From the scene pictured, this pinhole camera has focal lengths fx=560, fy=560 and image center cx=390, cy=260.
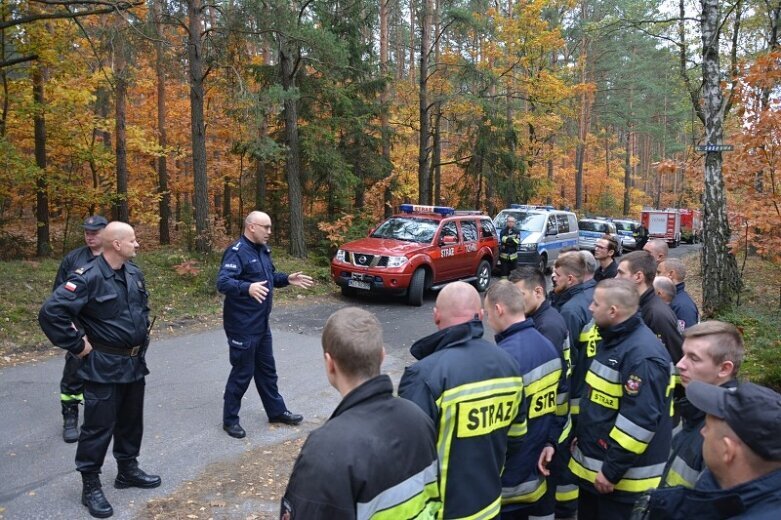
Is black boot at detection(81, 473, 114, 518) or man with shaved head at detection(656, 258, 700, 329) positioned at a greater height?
man with shaved head at detection(656, 258, 700, 329)

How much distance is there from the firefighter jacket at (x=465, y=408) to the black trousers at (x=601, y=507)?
0.99m

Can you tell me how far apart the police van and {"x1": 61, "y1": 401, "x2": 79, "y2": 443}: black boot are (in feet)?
41.1

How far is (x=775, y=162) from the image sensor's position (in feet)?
27.7

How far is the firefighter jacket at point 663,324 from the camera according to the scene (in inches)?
166

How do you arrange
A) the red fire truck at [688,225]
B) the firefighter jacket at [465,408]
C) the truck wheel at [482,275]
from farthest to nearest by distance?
1. the red fire truck at [688,225]
2. the truck wheel at [482,275]
3. the firefighter jacket at [465,408]

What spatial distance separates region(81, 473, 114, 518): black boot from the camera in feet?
12.7

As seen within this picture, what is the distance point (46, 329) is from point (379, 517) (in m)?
3.02

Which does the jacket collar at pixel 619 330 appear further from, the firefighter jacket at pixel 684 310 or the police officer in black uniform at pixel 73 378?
the police officer in black uniform at pixel 73 378

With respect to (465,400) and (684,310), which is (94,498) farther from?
(684,310)

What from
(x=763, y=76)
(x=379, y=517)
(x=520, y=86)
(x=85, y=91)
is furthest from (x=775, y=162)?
(x=520, y=86)

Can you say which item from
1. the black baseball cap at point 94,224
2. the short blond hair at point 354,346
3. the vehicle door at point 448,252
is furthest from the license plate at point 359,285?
the short blond hair at point 354,346

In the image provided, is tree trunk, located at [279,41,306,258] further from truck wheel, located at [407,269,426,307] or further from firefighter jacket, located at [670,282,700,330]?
firefighter jacket, located at [670,282,700,330]

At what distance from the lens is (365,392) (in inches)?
74.5

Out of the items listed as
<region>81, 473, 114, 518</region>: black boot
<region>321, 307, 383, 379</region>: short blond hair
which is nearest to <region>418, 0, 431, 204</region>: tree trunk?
<region>81, 473, 114, 518</region>: black boot
